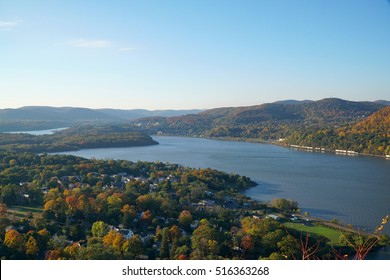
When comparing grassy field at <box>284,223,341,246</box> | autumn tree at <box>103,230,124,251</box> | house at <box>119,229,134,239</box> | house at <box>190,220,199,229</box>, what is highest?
autumn tree at <box>103,230,124,251</box>

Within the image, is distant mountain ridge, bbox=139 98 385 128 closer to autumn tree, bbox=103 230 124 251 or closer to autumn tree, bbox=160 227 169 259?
autumn tree, bbox=160 227 169 259

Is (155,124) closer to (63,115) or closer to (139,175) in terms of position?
(63,115)

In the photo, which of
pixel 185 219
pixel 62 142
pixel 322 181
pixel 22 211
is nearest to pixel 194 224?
pixel 185 219

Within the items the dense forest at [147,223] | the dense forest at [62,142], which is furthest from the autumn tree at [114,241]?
the dense forest at [62,142]

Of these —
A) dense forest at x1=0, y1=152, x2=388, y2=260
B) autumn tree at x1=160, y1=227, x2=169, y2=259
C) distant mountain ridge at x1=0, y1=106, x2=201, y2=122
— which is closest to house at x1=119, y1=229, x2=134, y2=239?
dense forest at x1=0, y1=152, x2=388, y2=260

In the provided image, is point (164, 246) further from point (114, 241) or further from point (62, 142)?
point (62, 142)

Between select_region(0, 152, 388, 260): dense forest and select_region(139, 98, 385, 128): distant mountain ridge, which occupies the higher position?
select_region(139, 98, 385, 128): distant mountain ridge

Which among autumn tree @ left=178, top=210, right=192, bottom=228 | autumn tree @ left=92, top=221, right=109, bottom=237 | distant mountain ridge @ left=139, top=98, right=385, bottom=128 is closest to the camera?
autumn tree @ left=92, top=221, right=109, bottom=237

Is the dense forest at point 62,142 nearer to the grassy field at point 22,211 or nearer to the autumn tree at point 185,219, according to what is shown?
the grassy field at point 22,211
